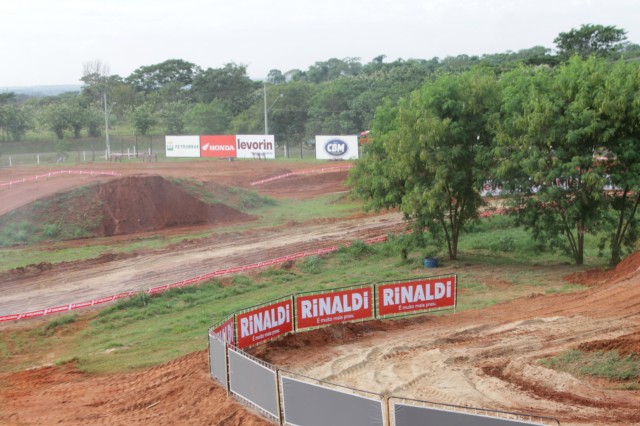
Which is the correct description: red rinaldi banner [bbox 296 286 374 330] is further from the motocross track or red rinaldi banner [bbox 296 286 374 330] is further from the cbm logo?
the cbm logo

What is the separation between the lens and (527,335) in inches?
883

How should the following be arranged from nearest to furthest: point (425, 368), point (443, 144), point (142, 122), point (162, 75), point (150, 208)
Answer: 1. point (425, 368)
2. point (443, 144)
3. point (150, 208)
4. point (142, 122)
5. point (162, 75)

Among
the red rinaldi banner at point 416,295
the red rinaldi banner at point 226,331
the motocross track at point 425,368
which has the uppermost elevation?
the red rinaldi banner at point 226,331

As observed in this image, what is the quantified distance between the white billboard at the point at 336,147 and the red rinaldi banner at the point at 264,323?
5453 centimetres

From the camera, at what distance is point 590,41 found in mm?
97688

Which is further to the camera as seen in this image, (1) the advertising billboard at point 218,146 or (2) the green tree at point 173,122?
(2) the green tree at point 173,122

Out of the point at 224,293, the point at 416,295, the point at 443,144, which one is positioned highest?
the point at 443,144

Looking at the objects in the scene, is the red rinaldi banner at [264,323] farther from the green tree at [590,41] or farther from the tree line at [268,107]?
the green tree at [590,41]

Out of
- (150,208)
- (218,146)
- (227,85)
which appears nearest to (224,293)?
(150,208)

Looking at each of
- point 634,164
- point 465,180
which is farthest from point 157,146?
point 634,164

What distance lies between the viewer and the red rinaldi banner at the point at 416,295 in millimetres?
25188

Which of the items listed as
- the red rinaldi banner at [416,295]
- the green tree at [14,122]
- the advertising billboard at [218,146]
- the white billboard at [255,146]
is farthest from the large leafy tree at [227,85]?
the red rinaldi banner at [416,295]

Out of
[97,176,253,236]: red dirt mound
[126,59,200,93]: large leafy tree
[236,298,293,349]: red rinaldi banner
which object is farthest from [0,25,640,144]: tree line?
[236,298,293,349]: red rinaldi banner

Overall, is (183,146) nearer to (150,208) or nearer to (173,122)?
(173,122)
